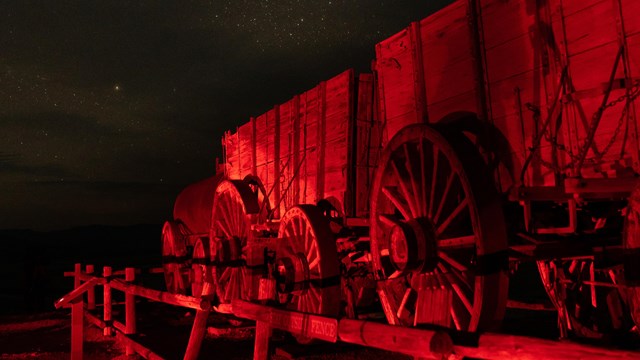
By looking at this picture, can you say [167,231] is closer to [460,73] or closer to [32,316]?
[32,316]

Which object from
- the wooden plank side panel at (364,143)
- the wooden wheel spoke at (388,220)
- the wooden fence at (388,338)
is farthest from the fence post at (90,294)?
the wooden wheel spoke at (388,220)

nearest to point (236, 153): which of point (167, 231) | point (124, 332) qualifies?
point (167, 231)

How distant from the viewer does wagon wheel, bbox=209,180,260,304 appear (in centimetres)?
1015

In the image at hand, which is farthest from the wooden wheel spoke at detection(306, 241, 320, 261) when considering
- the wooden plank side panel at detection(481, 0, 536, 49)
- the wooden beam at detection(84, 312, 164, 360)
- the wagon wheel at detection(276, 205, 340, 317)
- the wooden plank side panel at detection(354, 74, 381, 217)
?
the wooden plank side panel at detection(481, 0, 536, 49)

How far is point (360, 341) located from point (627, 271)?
5.81 ft

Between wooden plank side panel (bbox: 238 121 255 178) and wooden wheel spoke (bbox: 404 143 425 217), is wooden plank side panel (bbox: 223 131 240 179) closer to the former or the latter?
wooden plank side panel (bbox: 238 121 255 178)

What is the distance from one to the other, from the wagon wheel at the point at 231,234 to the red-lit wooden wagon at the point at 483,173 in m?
2.01

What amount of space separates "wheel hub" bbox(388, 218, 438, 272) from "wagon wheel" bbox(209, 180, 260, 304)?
194 inches

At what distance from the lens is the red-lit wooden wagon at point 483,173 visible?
4.09 meters

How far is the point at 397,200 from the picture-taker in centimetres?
565

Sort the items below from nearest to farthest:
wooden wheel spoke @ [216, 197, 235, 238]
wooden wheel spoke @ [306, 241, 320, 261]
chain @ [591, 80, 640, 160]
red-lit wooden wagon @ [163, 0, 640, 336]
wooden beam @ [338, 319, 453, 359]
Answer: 1. wooden beam @ [338, 319, 453, 359]
2. chain @ [591, 80, 640, 160]
3. red-lit wooden wagon @ [163, 0, 640, 336]
4. wooden wheel spoke @ [306, 241, 320, 261]
5. wooden wheel spoke @ [216, 197, 235, 238]

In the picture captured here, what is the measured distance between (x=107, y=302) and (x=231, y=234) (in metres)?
2.51

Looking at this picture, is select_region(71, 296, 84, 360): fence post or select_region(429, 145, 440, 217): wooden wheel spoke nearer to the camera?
select_region(429, 145, 440, 217): wooden wheel spoke

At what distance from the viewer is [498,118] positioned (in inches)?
202
